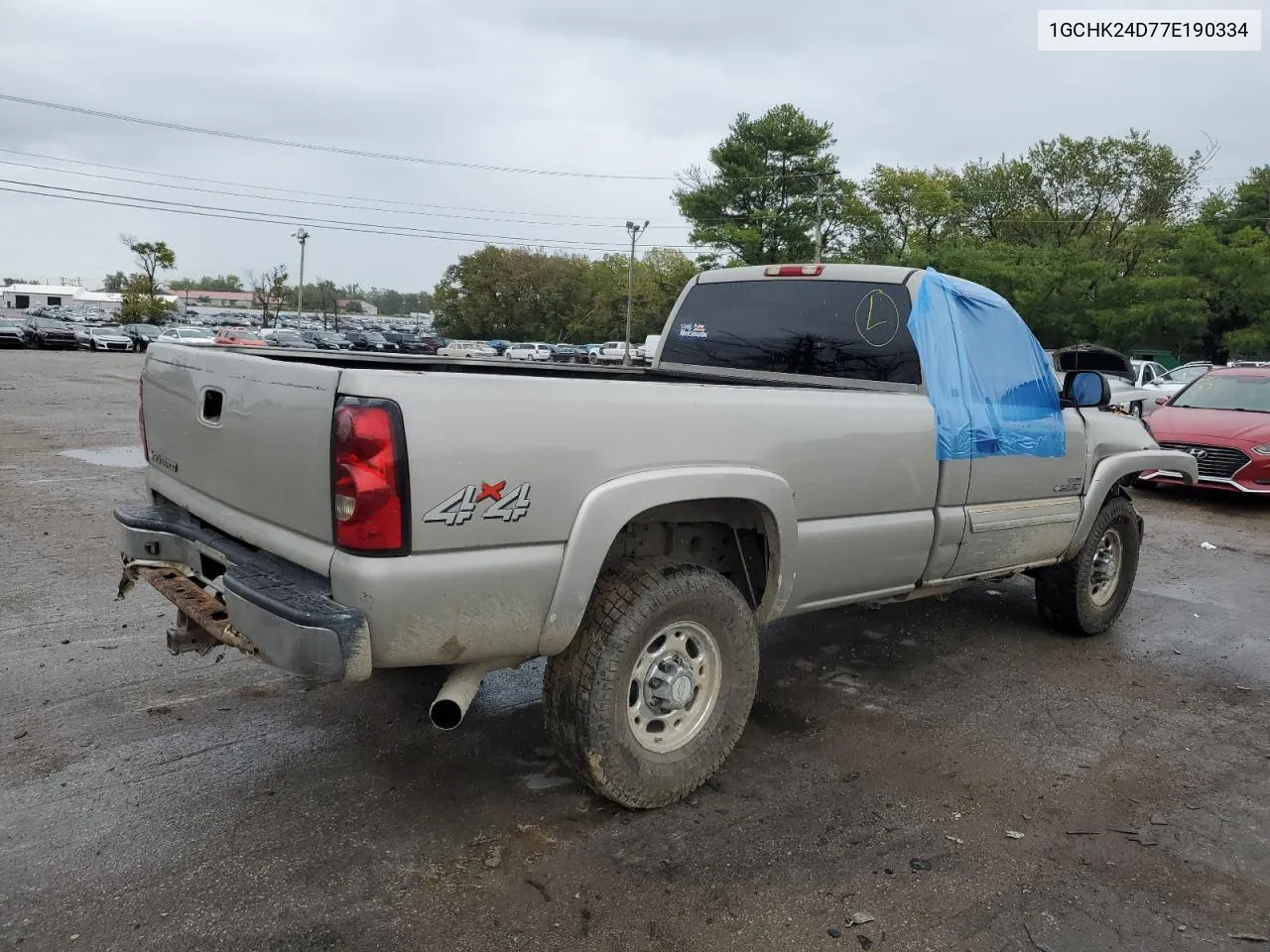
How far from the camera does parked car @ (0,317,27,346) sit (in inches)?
1574

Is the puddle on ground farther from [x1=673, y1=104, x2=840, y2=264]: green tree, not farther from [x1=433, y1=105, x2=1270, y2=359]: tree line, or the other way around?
[x1=673, y1=104, x2=840, y2=264]: green tree

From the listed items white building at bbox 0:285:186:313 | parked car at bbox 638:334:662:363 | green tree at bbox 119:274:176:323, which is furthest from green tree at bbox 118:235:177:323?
parked car at bbox 638:334:662:363

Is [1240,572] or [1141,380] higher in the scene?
[1141,380]

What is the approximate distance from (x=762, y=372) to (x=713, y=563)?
1.44 meters

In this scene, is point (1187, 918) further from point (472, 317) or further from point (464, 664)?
point (472, 317)

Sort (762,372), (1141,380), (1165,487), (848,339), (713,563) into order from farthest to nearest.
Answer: (1141,380) < (1165,487) < (762,372) < (848,339) < (713,563)

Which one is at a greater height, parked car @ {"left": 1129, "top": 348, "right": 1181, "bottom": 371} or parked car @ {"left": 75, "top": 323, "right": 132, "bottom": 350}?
parked car @ {"left": 1129, "top": 348, "right": 1181, "bottom": 371}

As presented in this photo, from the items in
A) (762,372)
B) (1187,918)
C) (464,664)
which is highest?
(762,372)

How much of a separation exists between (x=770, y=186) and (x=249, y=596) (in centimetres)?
5701

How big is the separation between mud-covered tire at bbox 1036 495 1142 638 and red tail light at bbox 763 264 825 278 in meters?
2.22

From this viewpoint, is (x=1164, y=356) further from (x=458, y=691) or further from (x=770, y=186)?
(x=458, y=691)

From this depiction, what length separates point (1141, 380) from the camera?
23.5 metres

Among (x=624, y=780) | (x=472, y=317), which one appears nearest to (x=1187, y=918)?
(x=624, y=780)

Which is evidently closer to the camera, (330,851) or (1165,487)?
(330,851)
